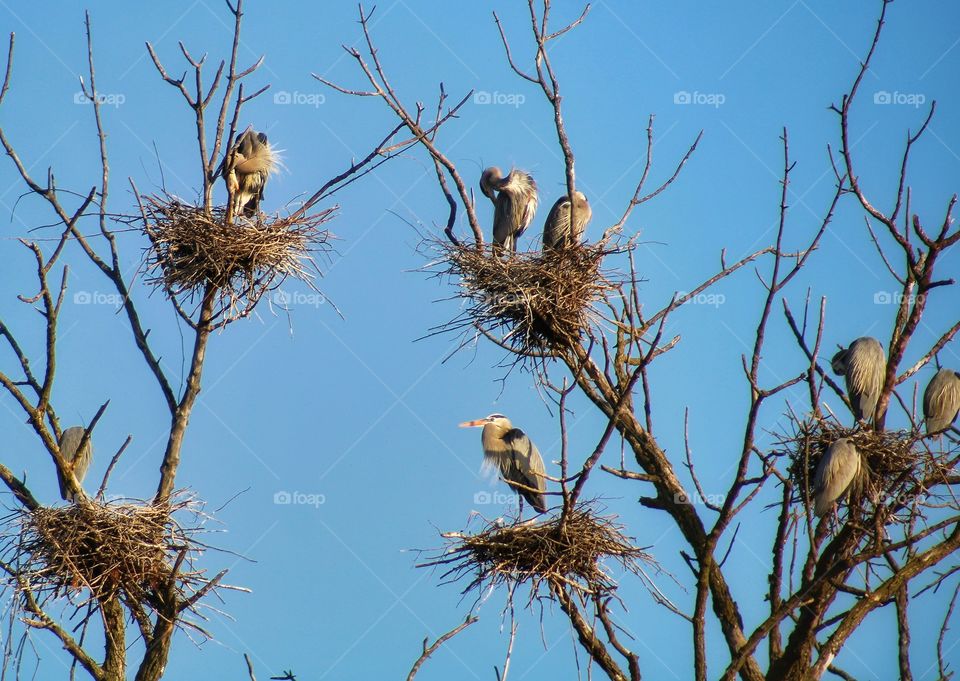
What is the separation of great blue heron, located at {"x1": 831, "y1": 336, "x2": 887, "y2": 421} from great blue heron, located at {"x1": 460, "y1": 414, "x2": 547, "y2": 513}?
1948mm

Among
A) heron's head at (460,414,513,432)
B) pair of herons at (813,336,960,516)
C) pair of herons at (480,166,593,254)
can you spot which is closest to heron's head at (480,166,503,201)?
pair of herons at (480,166,593,254)

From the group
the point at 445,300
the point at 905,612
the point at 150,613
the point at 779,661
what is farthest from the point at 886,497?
the point at 150,613

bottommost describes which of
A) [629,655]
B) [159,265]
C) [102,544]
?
[629,655]

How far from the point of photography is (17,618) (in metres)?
4.95

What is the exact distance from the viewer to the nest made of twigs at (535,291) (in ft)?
18.6

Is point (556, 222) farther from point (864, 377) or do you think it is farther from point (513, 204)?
point (864, 377)

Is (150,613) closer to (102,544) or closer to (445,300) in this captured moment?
(102,544)

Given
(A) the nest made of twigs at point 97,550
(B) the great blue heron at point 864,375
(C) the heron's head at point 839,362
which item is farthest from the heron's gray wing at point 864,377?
(A) the nest made of twigs at point 97,550

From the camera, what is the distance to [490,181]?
314 inches

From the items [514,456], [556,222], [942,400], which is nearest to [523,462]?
[514,456]

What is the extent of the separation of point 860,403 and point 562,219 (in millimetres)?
2079

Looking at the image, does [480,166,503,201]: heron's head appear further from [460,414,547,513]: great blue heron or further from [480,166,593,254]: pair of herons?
[460,414,547,513]: great blue heron

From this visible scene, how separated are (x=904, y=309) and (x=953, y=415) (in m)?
2.63

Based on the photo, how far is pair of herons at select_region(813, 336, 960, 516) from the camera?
18.9ft
